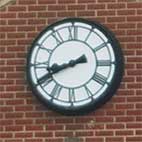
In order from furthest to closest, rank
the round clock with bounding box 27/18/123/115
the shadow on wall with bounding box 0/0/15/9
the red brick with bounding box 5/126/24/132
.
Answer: the shadow on wall with bounding box 0/0/15/9, the red brick with bounding box 5/126/24/132, the round clock with bounding box 27/18/123/115

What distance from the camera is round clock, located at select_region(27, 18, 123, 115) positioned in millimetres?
10242

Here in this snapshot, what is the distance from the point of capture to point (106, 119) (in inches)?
405

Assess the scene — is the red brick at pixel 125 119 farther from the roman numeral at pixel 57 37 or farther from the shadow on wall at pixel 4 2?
the shadow on wall at pixel 4 2

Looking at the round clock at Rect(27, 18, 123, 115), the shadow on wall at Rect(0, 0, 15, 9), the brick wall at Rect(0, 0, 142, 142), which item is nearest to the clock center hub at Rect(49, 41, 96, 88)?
the round clock at Rect(27, 18, 123, 115)

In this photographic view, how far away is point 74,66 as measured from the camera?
10297 mm

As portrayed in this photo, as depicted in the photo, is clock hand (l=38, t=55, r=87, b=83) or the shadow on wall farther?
the shadow on wall

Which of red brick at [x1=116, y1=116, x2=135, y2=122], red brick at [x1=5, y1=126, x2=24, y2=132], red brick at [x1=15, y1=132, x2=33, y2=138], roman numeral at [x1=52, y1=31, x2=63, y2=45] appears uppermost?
roman numeral at [x1=52, y1=31, x2=63, y2=45]

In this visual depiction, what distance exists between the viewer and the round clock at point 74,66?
1024 centimetres

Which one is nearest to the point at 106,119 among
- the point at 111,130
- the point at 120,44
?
the point at 111,130

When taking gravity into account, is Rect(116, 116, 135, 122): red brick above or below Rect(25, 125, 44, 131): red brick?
above

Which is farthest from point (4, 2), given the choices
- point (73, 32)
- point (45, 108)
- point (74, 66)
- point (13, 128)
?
Result: point (13, 128)

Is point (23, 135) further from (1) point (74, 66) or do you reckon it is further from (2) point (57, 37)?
(2) point (57, 37)

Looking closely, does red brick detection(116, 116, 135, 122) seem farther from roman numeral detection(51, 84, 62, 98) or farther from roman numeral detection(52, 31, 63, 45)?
roman numeral detection(52, 31, 63, 45)

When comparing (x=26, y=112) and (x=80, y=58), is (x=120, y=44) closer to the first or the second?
(x=80, y=58)
